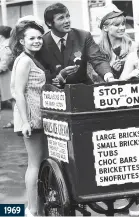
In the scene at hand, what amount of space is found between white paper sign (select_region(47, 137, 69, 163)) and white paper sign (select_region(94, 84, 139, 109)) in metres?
0.40

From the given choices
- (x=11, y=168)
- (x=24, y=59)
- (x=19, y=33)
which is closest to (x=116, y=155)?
(x=24, y=59)

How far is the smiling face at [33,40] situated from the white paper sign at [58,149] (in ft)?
2.42

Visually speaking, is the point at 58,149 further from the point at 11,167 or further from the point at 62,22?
the point at 11,167

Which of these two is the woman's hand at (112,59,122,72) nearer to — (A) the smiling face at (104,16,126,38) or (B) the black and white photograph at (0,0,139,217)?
(B) the black and white photograph at (0,0,139,217)

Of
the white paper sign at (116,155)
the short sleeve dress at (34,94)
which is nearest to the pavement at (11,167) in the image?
the short sleeve dress at (34,94)

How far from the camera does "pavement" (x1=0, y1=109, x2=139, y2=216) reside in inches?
235

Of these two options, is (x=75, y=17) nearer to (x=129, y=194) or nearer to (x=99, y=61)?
(x=99, y=61)

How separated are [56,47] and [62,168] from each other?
1.12 metres

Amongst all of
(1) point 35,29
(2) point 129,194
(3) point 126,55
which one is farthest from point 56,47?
(2) point 129,194

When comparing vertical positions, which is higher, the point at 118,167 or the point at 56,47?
the point at 56,47

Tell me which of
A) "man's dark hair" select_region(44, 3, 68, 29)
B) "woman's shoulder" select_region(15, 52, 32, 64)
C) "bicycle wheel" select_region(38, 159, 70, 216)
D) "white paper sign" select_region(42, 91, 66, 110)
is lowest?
"bicycle wheel" select_region(38, 159, 70, 216)

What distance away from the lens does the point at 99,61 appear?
4.87 m

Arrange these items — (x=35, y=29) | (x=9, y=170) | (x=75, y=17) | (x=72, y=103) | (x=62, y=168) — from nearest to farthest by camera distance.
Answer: (x=72, y=103), (x=62, y=168), (x=35, y=29), (x=9, y=170), (x=75, y=17)

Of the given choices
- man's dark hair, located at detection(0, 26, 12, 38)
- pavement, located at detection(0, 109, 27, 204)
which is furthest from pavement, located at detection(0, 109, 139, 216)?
man's dark hair, located at detection(0, 26, 12, 38)
